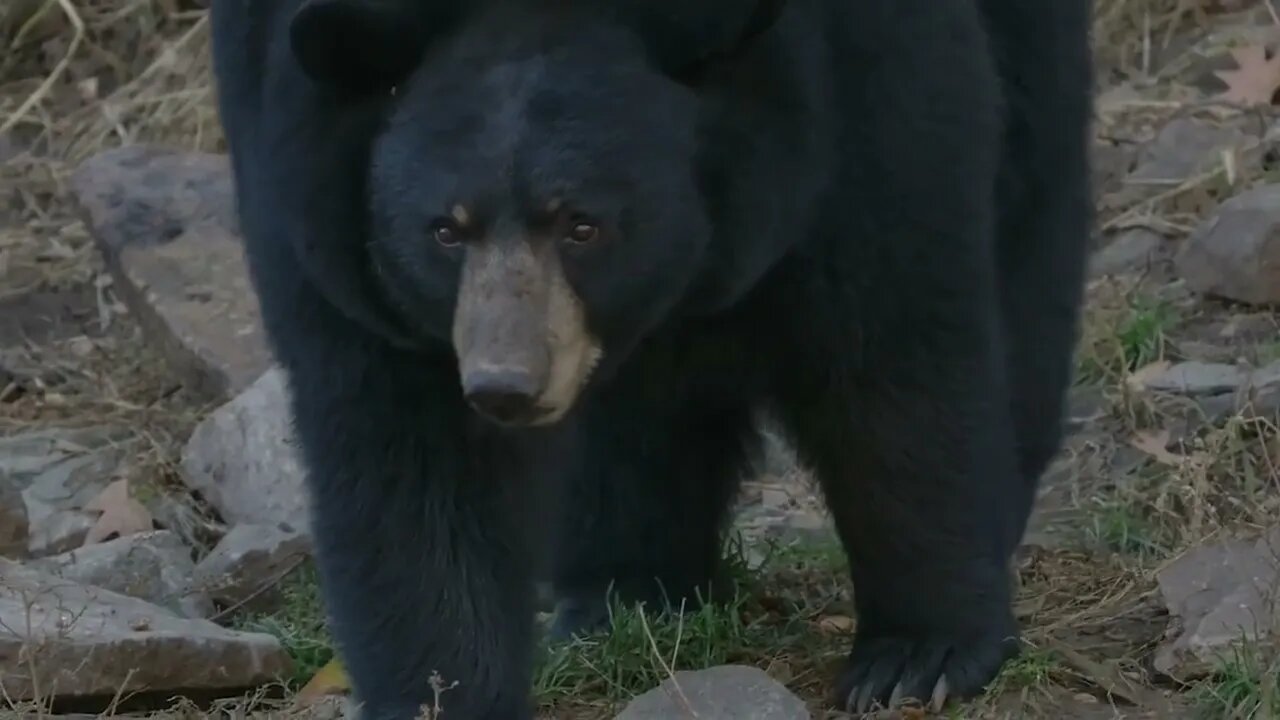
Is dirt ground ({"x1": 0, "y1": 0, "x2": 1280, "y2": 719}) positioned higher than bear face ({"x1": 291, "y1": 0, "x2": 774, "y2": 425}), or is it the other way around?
bear face ({"x1": 291, "y1": 0, "x2": 774, "y2": 425})

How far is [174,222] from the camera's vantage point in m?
8.16

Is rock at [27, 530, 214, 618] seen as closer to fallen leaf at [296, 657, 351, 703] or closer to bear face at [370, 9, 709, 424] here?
fallen leaf at [296, 657, 351, 703]

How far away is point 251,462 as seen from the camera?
20.9 feet

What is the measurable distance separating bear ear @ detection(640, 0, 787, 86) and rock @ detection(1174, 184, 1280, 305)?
336 cm

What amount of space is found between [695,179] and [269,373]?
10.2 feet

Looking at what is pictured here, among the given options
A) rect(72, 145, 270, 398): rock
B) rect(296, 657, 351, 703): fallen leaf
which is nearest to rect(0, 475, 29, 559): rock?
rect(296, 657, 351, 703): fallen leaf

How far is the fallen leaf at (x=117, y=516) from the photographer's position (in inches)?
250

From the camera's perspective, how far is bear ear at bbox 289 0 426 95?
12.4 feet

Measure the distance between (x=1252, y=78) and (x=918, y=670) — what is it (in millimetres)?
4715

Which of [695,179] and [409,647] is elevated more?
[695,179]

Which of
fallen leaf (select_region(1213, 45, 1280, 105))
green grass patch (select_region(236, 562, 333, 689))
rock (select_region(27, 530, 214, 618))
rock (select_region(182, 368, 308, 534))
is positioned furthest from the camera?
fallen leaf (select_region(1213, 45, 1280, 105))

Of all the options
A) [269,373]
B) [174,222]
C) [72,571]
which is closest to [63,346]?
[174,222]

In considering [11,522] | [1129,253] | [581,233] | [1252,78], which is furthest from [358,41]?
[1252,78]

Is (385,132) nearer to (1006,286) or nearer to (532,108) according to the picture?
(532,108)
